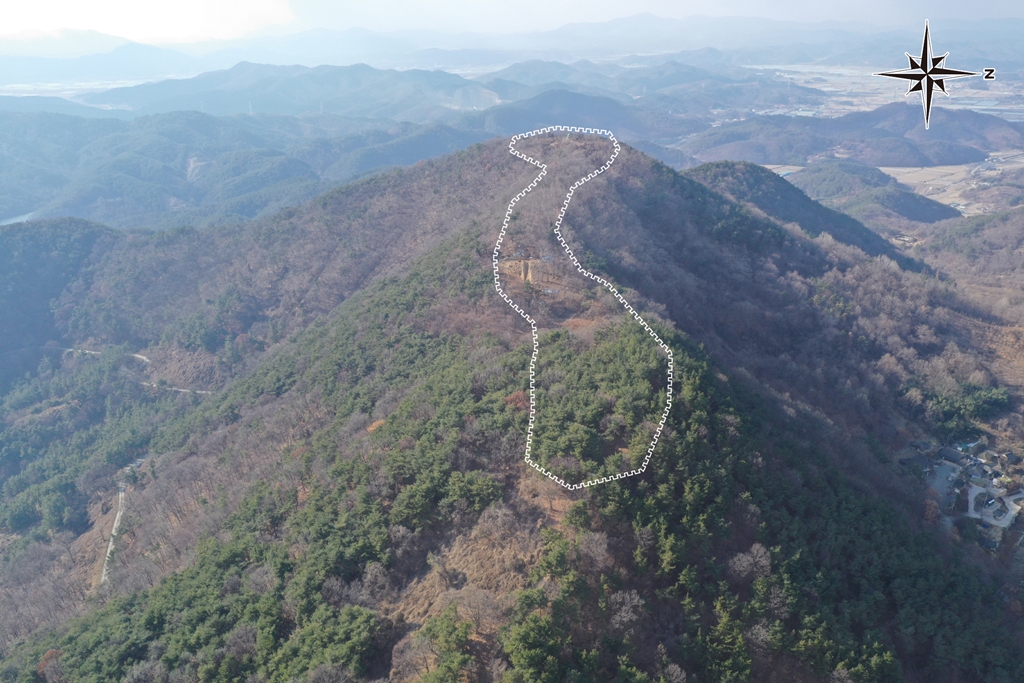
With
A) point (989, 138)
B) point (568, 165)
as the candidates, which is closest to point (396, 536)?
point (568, 165)

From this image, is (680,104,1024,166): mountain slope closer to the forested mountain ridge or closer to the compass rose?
the forested mountain ridge

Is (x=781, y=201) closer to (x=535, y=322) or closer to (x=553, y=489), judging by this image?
(x=535, y=322)

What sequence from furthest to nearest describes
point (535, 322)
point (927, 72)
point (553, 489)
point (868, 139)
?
point (868, 139) → point (535, 322) → point (927, 72) → point (553, 489)

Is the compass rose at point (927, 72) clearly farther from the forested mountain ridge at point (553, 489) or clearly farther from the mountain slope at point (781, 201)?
the mountain slope at point (781, 201)

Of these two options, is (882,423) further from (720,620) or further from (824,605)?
(720,620)

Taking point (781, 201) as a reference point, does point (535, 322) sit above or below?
above

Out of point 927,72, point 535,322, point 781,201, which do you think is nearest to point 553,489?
point 535,322

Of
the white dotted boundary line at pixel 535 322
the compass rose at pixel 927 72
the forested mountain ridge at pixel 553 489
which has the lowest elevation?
the forested mountain ridge at pixel 553 489

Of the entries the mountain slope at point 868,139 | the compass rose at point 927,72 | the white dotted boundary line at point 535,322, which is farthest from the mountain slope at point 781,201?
the mountain slope at point 868,139

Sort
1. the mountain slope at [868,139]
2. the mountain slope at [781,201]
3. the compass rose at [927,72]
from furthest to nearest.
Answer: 1. the mountain slope at [868,139]
2. the mountain slope at [781,201]
3. the compass rose at [927,72]
